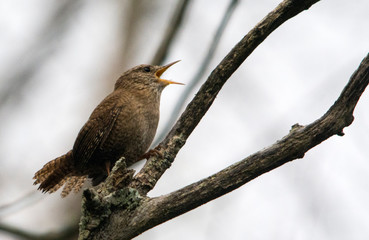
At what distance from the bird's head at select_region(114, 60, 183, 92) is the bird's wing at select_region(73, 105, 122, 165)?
0.62 m

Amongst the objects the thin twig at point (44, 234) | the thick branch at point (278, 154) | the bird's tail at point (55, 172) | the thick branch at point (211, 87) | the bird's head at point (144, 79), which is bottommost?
the thick branch at point (278, 154)

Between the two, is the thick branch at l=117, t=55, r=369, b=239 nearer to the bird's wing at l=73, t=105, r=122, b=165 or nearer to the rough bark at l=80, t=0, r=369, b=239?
the rough bark at l=80, t=0, r=369, b=239

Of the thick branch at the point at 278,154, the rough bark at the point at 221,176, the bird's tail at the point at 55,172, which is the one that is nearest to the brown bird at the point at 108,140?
the bird's tail at the point at 55,172

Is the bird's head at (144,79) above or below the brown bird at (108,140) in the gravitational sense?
above

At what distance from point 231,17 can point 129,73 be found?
1523 mm

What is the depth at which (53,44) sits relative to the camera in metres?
4.60

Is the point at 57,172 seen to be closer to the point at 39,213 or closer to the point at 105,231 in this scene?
the point at 39,213

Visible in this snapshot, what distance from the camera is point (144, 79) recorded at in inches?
202

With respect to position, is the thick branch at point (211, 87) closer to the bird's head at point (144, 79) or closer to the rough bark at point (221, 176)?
the rough bark at point (221, 176)

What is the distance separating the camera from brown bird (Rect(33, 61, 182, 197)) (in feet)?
14.2

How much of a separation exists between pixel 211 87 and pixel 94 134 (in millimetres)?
1513

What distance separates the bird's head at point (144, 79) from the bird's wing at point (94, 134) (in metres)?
0.62

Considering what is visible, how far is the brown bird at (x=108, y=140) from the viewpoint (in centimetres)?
433

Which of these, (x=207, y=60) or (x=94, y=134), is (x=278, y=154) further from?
(x=94, y=134)
